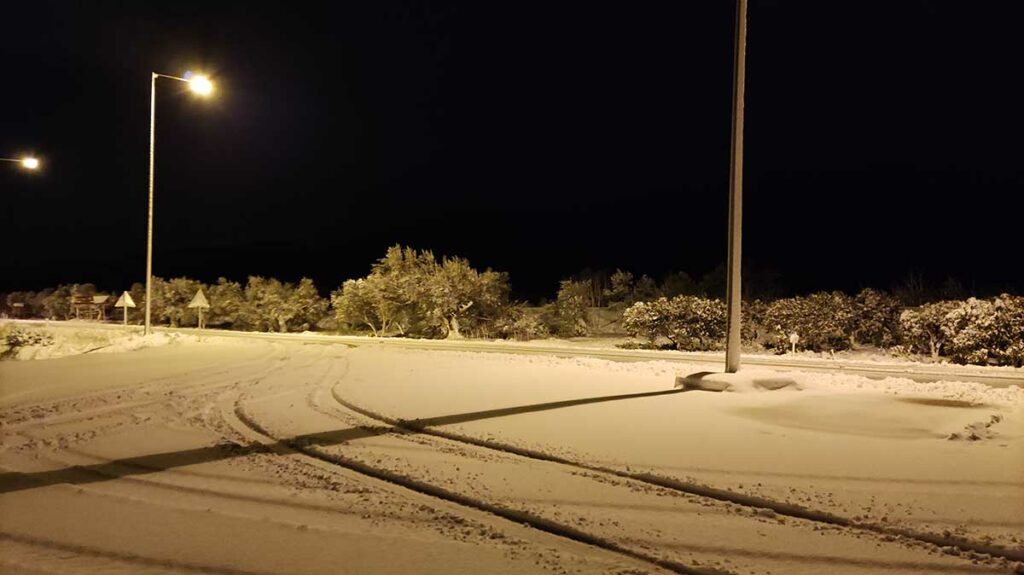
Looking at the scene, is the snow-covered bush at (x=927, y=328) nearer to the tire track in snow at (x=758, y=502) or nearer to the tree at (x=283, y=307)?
the tire track in snow at (x=758, y=502)

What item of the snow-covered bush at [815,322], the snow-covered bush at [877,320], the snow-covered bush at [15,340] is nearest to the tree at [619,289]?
the snow-covered bush at [815,322]

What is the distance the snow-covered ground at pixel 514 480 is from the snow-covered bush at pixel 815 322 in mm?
11315

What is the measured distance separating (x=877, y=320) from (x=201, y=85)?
22.0 m

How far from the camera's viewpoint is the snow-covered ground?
504 cm

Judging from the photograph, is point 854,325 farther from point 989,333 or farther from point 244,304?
point 244,304

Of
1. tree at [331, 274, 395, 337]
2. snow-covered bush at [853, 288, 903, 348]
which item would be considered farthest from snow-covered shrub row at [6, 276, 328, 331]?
snow-covered bush at [853, 288, 903, 348]

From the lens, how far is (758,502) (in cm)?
620

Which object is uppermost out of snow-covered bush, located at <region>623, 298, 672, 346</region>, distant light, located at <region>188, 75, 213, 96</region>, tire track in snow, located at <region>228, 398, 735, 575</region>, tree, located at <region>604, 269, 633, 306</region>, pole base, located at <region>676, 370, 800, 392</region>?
distant light, located at <region>188, 75, 213, 96</region>

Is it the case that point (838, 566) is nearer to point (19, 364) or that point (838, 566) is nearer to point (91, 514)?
point (91, 514)

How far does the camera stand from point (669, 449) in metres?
8.14

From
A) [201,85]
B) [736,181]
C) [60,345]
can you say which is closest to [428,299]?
[201,85]

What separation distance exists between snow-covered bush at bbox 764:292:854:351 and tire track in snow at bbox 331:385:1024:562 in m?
17.8

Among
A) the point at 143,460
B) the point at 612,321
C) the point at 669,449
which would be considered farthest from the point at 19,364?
the point at 612,321

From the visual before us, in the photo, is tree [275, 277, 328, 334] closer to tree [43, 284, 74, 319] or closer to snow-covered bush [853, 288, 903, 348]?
tree [43, 284, 74, 319]
